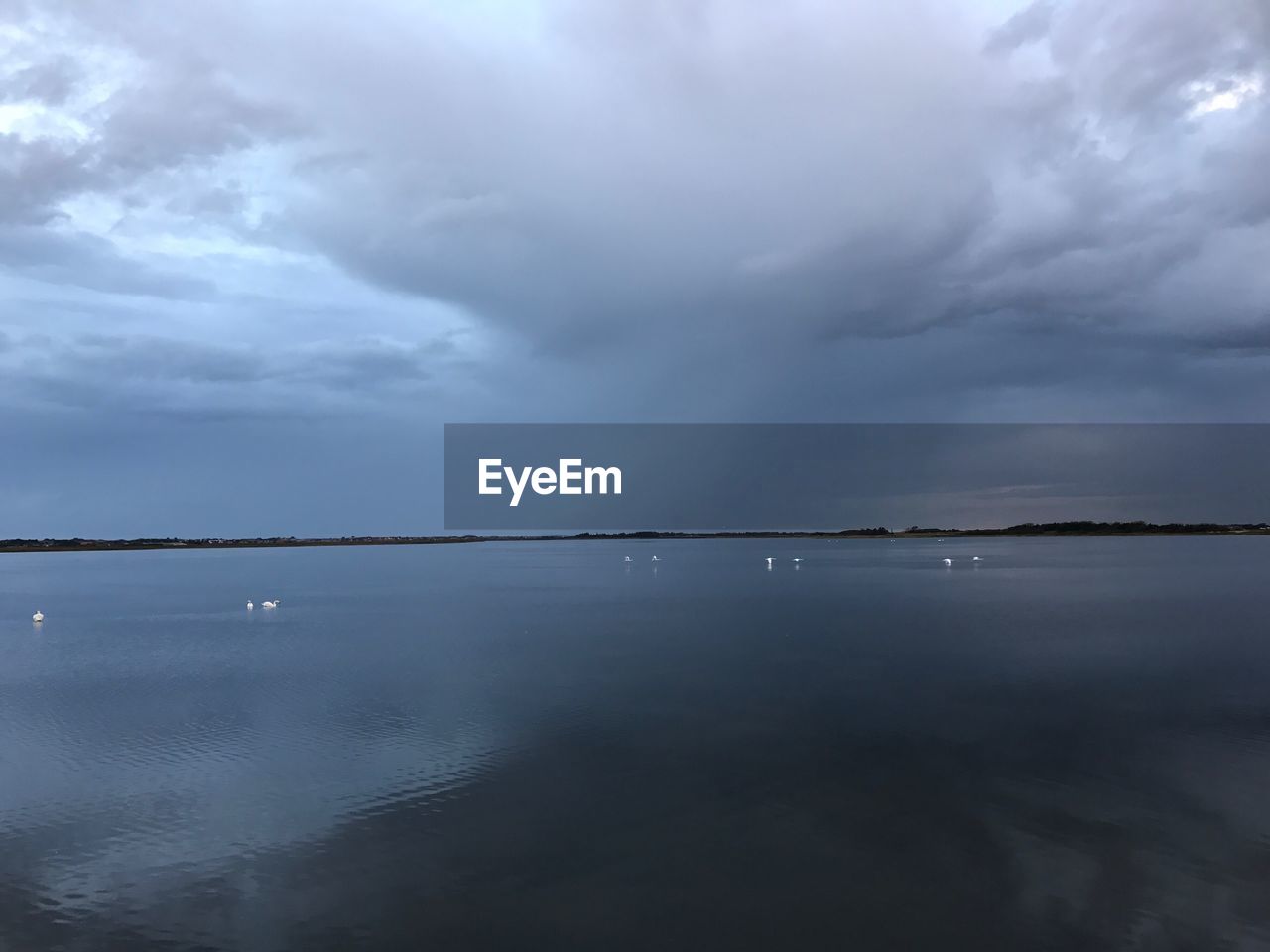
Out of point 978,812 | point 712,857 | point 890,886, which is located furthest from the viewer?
point 978,812

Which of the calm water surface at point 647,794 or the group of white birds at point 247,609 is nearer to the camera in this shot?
the calm water surface at point 647,794

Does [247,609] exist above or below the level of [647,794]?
above

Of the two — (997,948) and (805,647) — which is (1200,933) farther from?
(805,647)

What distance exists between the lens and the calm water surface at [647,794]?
12.1 metres

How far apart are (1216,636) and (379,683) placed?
40.6 meters

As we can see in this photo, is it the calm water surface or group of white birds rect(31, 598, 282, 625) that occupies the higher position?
group of white birds rect(31, 598, 282, 625)

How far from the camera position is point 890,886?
510 inches

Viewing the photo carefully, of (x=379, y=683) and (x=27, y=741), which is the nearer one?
(x=27, y=741)

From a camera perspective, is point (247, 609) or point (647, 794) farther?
point (247, 609)

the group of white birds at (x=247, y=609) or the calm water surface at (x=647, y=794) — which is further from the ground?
the group of white birds at (x=247, y=609)

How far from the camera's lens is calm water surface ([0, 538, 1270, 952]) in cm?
1211

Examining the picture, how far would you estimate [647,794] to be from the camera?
1752 cm

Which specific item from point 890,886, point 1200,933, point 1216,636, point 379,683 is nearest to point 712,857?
point 890,886

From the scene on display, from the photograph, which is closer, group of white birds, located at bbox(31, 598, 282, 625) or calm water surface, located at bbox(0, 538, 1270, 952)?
calm water surface, located at bbox(0, 538, 1270, 952)
